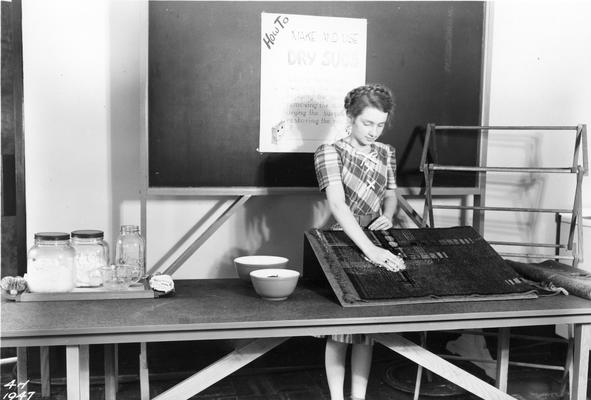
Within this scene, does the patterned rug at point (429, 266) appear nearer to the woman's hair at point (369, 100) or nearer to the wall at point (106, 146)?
the woman's hair at point (369, 100)

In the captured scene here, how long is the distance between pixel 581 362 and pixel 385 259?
0.65m

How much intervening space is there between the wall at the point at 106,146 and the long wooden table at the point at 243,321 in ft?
2.85

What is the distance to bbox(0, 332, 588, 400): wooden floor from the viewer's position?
277 cm

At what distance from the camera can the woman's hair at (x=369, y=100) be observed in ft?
7.36

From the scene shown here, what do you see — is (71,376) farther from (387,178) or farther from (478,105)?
(478,105)

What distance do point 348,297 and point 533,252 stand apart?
5.91 feet

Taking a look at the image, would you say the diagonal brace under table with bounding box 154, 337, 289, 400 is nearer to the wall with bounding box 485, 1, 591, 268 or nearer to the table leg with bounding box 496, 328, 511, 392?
the table leg with bounding box 496, 328, 511, 392

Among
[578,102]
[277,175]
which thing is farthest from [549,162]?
[277,175]

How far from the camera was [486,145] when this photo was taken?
9.80ft

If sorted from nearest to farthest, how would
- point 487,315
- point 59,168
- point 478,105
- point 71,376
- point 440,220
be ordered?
point 71,376 < point 487,315 < point 59,168 < point 478,105 < point 440,220

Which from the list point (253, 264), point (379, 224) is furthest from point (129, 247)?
point (379, 224)

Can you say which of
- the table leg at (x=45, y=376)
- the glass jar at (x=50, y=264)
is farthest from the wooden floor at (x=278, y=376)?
the glass jar at (x=50, y=264)

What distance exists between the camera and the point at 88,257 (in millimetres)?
1971

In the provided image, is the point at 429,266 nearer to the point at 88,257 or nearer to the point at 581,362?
the point at 581,362
